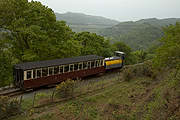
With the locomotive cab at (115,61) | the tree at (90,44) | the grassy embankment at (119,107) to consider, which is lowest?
the grassy embankment at (119,107)

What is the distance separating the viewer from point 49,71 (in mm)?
16609

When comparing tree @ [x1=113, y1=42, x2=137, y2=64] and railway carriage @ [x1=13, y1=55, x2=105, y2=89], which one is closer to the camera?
railway carriage @ [x1=13, y1=55, x2=105, y2=89]

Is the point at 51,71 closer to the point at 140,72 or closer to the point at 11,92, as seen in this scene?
the point at 11,92

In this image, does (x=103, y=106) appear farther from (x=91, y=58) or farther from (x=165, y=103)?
(x=91, y=58)

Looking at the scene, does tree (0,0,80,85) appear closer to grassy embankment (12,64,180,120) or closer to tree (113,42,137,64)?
grassy embankment (12,64,180,120)

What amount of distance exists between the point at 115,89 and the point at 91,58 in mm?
6855

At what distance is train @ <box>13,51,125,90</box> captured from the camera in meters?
15.1

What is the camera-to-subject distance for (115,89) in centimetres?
1588

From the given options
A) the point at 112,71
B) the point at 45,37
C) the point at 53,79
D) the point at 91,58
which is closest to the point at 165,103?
the point at 53,79

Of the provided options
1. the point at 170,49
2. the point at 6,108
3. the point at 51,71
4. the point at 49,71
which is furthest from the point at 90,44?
the point at 6,108

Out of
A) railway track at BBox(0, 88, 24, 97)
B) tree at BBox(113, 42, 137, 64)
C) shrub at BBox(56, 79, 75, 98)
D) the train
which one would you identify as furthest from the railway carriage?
tree at BBox(113, 42, 137, 64)

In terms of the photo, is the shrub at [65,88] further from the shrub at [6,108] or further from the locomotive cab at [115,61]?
the locomotive cab at [115,61]

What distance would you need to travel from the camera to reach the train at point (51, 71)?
15.1m

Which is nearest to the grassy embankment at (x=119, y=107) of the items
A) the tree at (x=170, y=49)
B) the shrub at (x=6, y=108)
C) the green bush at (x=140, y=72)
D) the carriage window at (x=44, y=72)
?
the shrub at (x=6, y=108)
